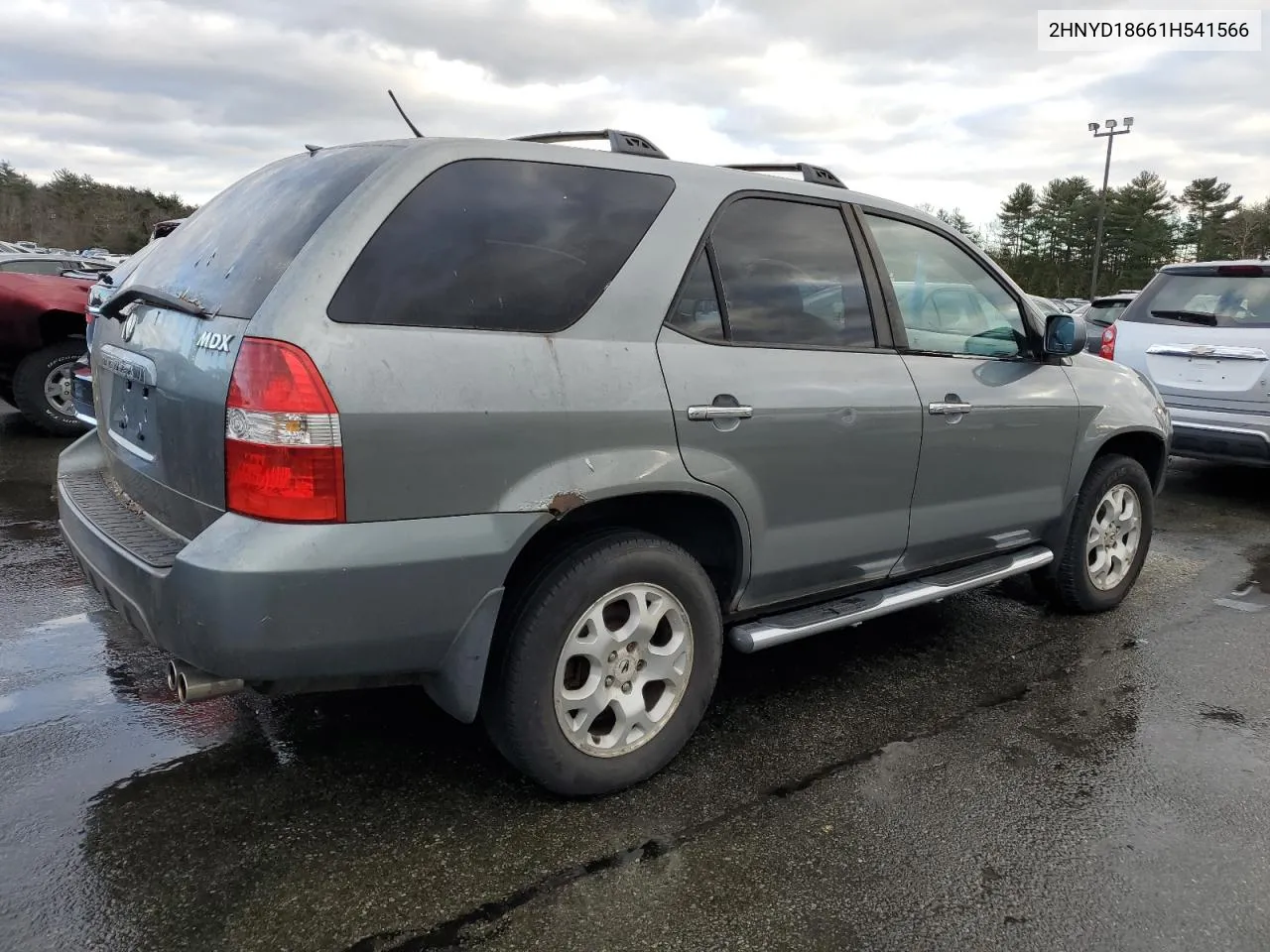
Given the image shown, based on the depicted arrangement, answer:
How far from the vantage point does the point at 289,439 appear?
214 cm

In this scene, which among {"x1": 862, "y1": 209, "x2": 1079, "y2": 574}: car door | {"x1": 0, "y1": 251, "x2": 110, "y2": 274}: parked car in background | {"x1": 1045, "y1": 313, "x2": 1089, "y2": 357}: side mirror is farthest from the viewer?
{"x1": 0, "y1": 251, "x2": 110, "y2": 274}: parked car in background

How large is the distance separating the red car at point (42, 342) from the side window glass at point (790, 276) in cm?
666

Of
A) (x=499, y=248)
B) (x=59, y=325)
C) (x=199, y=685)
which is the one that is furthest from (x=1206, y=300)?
(x=59, y=325)

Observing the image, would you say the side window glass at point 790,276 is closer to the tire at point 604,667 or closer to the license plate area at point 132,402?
the tire at point 604,667

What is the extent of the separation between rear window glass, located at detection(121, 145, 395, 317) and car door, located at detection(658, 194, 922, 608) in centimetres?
97

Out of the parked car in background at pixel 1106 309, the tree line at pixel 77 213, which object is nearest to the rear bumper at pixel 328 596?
the parked car in background at pixel 1106 309

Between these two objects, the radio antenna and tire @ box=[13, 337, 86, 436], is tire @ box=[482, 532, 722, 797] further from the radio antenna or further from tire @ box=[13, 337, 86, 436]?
tire @ box=[13, 337, 86, 436]

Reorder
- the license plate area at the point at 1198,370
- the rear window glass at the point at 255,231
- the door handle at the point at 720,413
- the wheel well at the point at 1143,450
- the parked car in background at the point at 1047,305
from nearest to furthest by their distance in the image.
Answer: the rear window glass at the point at 255,231
the door handle at the point at 720,413
the wheel well at the point at 1143,450
the parked car in background at the point at 1047,305
the license plate area at the point at 1198,370

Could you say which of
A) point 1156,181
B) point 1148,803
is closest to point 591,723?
point 1148,803

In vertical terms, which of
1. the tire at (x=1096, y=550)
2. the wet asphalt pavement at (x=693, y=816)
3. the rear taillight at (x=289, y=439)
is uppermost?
the rear taillight at (x=289, y=439)

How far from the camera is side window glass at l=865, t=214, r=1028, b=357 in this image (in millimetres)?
3506

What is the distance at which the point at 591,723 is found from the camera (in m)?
2.71

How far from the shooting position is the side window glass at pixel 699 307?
2768mm

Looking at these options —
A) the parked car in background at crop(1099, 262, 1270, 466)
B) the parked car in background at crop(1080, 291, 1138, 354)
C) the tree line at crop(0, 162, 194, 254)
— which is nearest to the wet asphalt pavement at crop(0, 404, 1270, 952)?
the parked car in background at crop(1099, 262, 1270, 466)
